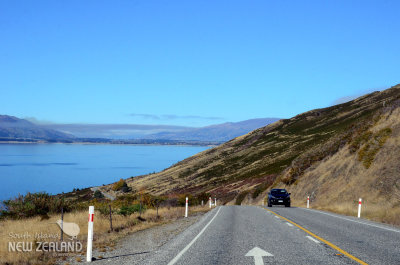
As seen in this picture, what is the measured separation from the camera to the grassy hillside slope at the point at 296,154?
34.4 m

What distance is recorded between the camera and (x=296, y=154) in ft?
288

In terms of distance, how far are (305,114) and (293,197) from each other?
360 feet

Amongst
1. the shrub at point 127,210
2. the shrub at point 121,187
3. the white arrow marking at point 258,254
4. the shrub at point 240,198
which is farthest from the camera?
the shrub at point 121,187

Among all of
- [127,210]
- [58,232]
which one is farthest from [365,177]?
[58,232]

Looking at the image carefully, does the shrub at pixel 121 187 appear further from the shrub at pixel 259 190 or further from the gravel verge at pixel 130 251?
the gravel verge at pixel 130 251

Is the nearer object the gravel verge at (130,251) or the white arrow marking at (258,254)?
the white arrow marking at (258,254)

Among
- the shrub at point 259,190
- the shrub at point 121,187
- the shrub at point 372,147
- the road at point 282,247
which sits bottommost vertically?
the shrub at point 121,187

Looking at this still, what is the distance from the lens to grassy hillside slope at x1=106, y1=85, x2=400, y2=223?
113 feet

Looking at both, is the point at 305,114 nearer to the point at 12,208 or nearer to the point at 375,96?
the point at 375,96

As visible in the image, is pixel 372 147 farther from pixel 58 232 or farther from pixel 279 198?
pixel 58 232

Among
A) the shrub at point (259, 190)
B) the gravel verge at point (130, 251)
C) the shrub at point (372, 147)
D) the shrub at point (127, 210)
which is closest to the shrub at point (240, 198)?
the shrub at point (259, 190)

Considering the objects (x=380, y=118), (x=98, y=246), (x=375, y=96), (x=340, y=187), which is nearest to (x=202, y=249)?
(x=98, y=246)

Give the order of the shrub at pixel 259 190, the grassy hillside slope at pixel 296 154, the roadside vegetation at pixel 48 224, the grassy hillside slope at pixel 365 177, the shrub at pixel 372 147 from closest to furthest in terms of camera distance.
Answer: the roadside vegetation at pixel 48 224, the grassy hillside slope at pixel 365 177, the shrub at pixel 372 147, the grassy hillside slope at pixel 296 154, the shrub at pixel 259 190

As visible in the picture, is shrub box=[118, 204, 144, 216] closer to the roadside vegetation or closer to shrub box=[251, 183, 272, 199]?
the roadside vegetation
